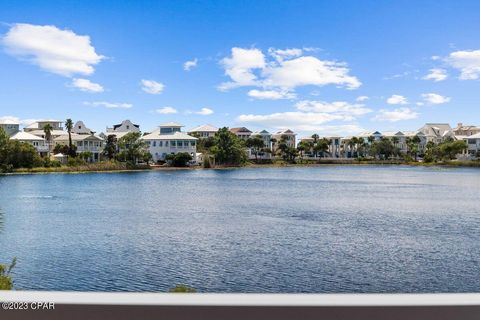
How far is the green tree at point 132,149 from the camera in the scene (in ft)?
98.0

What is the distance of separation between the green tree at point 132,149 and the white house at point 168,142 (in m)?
1.51

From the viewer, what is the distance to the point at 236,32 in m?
3.23

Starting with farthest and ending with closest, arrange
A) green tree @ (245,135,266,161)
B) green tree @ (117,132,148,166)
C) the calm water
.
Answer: green tree @ (245,135,266,161) < green tree @ (117,132,148,166) < the calm water

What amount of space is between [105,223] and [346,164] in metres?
41.9

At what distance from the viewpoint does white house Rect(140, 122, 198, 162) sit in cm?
3594

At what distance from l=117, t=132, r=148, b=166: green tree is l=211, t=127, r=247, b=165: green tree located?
6.58 metres

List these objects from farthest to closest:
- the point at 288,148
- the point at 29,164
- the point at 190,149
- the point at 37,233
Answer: the point at 288,148 < the point at 190,149 < the point at 29,164 < the point at 37,233

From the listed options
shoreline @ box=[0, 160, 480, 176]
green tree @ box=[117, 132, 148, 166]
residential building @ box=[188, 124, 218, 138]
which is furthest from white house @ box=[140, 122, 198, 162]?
residential building @ box=[188, 124, 218, 138]

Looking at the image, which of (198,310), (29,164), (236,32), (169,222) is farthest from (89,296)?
(29,164)

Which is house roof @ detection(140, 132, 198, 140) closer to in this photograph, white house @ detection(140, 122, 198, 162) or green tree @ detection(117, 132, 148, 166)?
white house @ detection(140, 122, 198, 162)

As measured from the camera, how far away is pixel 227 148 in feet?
131

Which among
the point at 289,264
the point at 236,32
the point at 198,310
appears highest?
the point at 236,32

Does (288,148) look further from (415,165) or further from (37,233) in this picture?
(37,233)

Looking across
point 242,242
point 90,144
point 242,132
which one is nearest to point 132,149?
point 90,144
